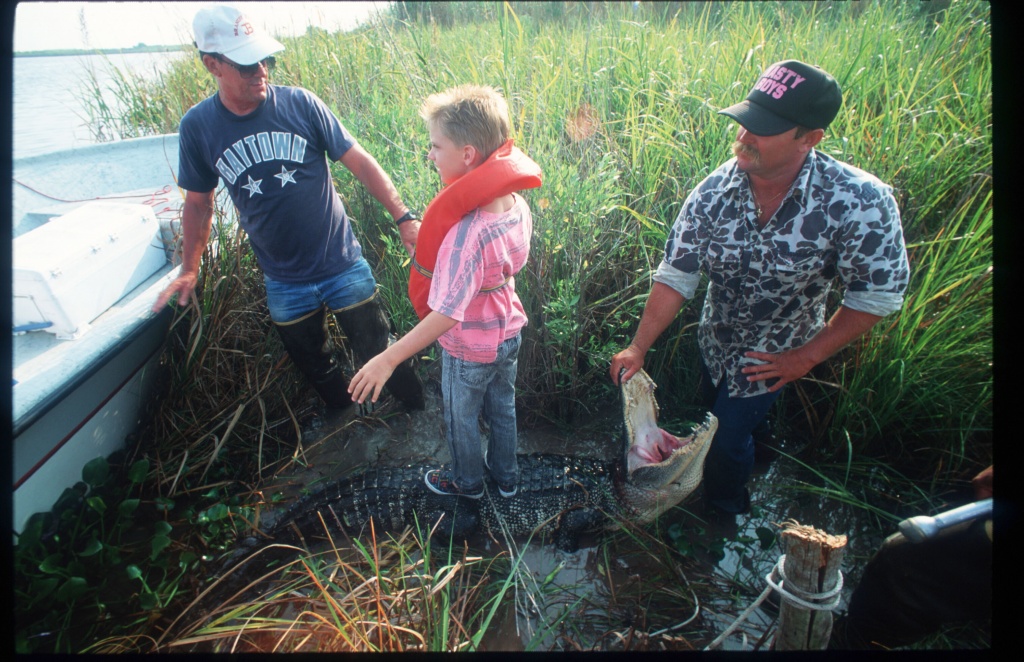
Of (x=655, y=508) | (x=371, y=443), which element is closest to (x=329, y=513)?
(x=371, y=443)

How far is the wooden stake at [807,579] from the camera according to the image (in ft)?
5.09

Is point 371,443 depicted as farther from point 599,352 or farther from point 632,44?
point 632,44

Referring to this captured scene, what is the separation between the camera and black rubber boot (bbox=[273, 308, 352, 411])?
2.85 meters

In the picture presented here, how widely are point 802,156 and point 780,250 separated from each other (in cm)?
32

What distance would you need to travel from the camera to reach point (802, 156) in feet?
6.11

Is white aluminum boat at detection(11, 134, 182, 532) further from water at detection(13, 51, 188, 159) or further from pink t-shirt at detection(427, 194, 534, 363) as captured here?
water at detection(13, 51, 188, 159)

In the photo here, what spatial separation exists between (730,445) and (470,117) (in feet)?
5.62

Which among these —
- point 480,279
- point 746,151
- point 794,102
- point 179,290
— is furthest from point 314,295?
point 794,102

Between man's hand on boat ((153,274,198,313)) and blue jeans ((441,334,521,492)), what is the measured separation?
4.75 ft

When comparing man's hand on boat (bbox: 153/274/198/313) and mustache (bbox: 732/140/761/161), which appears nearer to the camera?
mustache (bbox: 732/140/761/161)

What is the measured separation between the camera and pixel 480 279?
1.85 metres

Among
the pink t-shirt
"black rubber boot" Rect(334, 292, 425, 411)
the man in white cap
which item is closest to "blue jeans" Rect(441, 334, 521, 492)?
the pink t-shirt

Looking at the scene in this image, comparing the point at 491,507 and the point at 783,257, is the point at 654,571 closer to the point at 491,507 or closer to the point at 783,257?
the point at 491,507

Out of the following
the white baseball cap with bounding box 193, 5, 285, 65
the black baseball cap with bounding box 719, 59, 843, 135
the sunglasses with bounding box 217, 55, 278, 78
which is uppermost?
the white baseball cap with bounding box 193, 5, 285, 65
